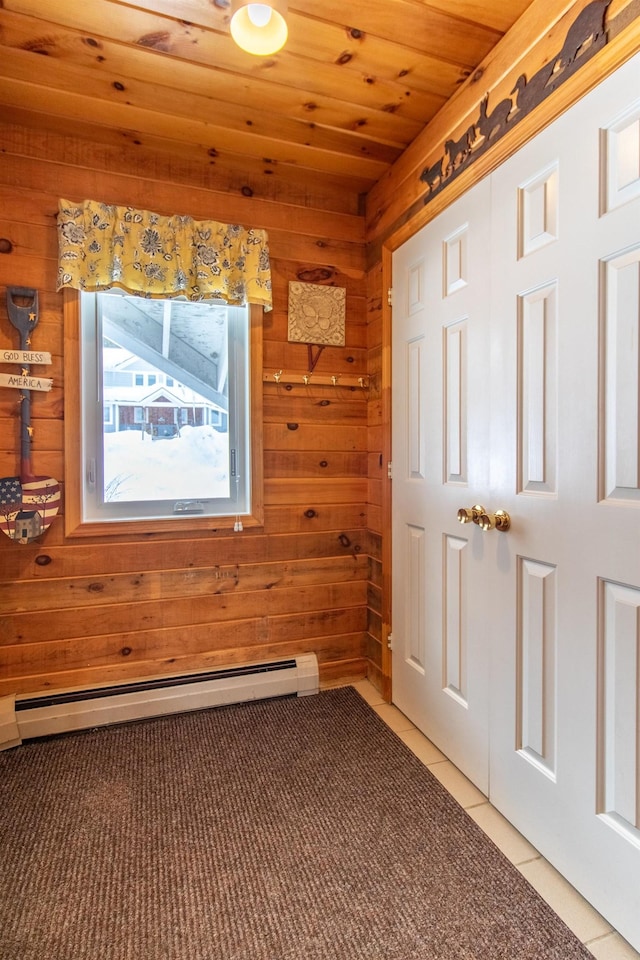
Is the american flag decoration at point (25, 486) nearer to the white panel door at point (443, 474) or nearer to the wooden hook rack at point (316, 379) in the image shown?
the wooden hook rack at point (316, 379)

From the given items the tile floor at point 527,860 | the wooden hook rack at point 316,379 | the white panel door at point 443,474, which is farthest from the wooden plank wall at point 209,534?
the tile floor at point 527,860

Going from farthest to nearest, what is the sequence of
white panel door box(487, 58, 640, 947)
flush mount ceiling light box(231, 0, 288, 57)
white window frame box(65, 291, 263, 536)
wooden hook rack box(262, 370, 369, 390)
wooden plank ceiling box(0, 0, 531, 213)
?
wooden hook rack box(262, 370, 369, 390), white window frame box(65, 291, 263, 536), wooden plank ceiling box(0, 0, 531, 213), flush mount ceiling light box(231, 0, 288, 57), white panel door box(487, 58, 640, 947)

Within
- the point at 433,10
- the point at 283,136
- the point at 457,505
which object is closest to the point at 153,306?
the point at 283,136

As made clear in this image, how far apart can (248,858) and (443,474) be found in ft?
4.48

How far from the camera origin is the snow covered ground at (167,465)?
2.08 m

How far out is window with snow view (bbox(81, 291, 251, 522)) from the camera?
2.04 metres

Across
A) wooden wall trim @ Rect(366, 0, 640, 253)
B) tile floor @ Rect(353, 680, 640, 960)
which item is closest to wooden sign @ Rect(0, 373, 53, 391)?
wooden wall trim @ Rect(366, 0, 640, 253)

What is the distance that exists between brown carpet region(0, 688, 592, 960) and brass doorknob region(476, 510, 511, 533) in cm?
92

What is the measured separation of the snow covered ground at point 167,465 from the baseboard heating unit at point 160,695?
0.82 m

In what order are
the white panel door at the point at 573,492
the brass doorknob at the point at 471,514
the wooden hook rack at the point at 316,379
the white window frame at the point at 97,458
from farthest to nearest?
the wooden hook rack at the point at 316,379
the white window frame at the point at 97,458
the brass doorknob at the point at 471,514
the white panel door at the point at 573,492

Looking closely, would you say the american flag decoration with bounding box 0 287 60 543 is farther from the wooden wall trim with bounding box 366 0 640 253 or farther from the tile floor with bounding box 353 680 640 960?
the tile floor with bounding box 353 680 640 960

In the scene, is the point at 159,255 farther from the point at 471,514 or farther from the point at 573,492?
the point at 573,492

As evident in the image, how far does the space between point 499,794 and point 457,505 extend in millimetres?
938

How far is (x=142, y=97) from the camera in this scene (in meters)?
1.75
